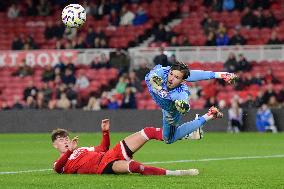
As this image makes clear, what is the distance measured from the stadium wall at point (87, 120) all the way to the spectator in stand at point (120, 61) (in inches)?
114

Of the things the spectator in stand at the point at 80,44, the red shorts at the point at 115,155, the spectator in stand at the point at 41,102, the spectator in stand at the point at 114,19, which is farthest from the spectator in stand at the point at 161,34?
the red shorts at the point at 115,155

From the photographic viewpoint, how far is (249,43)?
33.4 m

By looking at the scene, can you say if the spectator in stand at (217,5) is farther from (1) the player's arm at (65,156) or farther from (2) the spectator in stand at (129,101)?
(1) the player's arm at (65,156)

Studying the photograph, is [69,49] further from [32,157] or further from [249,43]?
[32,157]

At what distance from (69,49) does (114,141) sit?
33.5 feet

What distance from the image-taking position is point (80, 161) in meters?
13.0

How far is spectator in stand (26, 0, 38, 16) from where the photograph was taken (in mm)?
38031

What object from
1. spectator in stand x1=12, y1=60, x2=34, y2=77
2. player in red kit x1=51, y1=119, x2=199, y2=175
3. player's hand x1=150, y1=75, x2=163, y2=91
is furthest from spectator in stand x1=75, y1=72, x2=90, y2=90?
player's hand x1=150, y1=75, x2=163, y2=91

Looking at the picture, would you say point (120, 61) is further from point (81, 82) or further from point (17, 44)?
point (17, 44)

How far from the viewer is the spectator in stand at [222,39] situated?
32344 mm

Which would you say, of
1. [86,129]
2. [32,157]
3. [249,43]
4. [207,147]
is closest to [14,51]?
[86,129]

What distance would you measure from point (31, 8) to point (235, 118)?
12.8m

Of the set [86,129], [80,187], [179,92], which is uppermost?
[179,92]

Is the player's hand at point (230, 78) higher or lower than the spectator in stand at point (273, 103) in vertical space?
higher
